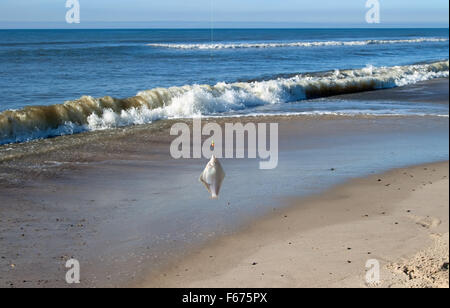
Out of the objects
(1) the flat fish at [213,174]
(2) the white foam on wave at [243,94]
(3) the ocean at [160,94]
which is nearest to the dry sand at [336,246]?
(1) the flat fish at [213,174]

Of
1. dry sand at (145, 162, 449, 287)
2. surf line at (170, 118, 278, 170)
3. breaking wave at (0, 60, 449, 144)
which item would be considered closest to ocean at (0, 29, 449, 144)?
breaking wave at (0, 60, 449, 144)

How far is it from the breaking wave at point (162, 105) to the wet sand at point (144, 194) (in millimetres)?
1426

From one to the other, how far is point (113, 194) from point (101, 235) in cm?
168

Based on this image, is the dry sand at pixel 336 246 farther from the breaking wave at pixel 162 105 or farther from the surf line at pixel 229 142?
the breaking wave at pixel 162 105

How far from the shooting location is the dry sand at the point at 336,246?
17.6 feet

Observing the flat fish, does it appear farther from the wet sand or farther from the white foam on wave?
the white foam on wave

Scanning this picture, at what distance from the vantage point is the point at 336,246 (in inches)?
242

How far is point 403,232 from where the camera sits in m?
6.40

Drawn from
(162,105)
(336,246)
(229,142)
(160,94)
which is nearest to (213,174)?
(336,246)

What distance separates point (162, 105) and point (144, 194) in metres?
10.2

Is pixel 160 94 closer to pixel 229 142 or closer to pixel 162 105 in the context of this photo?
pixel 162 105

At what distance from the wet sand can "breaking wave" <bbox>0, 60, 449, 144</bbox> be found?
1426mm

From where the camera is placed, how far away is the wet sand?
19.7 ft

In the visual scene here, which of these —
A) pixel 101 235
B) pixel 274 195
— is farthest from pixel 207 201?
pixel 101 235
